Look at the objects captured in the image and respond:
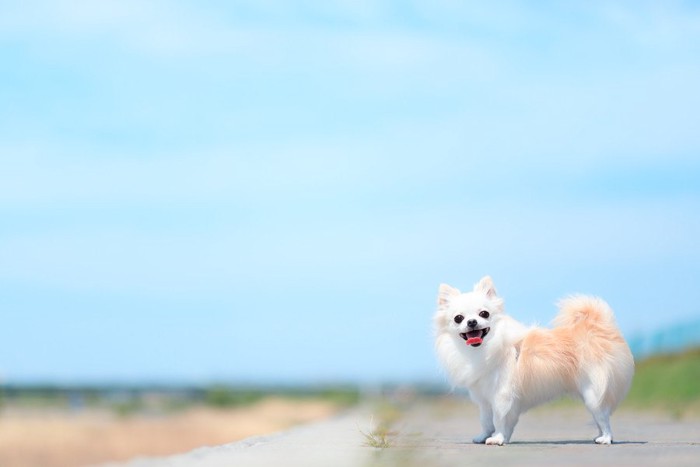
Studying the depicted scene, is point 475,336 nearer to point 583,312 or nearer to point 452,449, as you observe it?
point 452,449

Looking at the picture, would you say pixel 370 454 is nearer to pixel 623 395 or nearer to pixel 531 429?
pixel 623 395

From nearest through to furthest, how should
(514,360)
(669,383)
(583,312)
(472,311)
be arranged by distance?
(472,311)
(514,360)
(583,312)
(669,383)

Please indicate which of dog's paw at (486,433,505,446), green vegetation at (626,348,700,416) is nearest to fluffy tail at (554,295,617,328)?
dog's paw at (486,433,505,446)

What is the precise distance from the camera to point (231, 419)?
63.0ft

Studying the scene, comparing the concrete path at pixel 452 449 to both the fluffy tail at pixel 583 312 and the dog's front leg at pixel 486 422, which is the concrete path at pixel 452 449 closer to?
the dog's front leg at pixel 486 422

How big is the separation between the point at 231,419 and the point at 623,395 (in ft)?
29.4

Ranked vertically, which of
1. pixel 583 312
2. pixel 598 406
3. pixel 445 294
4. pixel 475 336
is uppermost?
pixel 445 294

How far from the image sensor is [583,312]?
1193cm

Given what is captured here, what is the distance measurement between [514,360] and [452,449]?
1.16m

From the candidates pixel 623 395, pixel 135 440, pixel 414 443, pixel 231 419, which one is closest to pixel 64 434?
pixel 135 440

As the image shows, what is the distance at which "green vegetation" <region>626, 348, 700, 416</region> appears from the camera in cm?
2316

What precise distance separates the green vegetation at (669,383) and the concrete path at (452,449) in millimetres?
6245

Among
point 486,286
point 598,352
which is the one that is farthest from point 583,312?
point 486,286

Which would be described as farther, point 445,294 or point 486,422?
Result: point 486,422
